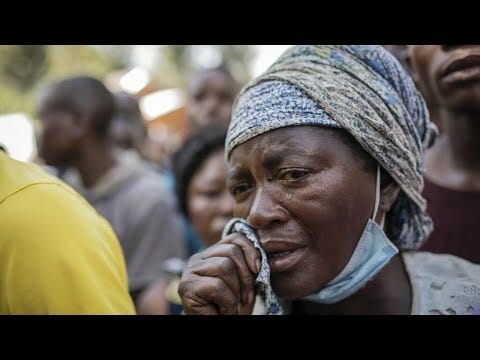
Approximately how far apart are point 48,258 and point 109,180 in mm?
2915

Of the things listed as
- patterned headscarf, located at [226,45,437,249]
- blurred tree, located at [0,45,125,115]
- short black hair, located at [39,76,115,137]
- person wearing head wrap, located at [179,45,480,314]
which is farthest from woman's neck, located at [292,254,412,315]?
short black hair, located at [39,76,115,137]

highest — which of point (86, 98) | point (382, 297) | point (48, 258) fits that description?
point (86, 98)

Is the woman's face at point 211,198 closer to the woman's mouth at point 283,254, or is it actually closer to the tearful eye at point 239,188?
the tearful eye at point 239,188

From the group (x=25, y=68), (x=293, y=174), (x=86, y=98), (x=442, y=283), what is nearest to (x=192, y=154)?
(x=86, y=98)

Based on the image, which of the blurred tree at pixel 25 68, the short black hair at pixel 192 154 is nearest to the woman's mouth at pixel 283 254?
the short black hair at pixel 192 154

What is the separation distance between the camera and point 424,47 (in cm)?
230

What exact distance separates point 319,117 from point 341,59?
0.25 m

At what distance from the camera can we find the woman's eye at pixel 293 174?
183 cm

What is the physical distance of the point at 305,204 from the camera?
1814 mm

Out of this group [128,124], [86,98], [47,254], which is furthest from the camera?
[128,124]

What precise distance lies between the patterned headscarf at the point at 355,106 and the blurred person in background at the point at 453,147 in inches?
8.7

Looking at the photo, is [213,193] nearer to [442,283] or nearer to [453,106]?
[453,106]

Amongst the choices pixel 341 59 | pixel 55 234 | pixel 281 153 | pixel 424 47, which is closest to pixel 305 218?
pixel 281 153
